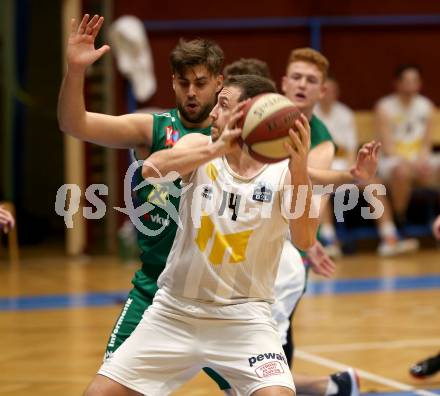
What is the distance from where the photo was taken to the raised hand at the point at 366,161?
4746 mm

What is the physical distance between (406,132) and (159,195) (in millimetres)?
8101

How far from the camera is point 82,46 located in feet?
15.0

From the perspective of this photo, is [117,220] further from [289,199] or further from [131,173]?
[289,199]

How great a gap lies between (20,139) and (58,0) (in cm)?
317

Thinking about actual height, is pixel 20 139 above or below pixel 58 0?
below

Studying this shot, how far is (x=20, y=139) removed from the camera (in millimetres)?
13766

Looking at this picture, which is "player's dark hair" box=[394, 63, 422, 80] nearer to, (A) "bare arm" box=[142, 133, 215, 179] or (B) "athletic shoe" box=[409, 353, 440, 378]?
(B) "athletic shoe" box=[409, 353, 440, 378]

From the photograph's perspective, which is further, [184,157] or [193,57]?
[193,57]

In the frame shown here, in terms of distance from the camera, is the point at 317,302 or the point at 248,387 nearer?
the point at 248,387

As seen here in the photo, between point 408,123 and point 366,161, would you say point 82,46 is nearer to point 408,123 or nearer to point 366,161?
point 366,161

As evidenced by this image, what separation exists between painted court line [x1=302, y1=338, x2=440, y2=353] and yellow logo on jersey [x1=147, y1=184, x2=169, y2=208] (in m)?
2.86

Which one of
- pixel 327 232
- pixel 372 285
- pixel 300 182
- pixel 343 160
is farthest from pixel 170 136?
pixel 343 160

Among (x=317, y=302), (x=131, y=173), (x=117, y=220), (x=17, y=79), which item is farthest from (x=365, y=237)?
(x=131, y=173)

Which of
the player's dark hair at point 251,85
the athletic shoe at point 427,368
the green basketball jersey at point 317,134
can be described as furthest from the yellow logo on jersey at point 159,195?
the athletic shoe at point 427,368
